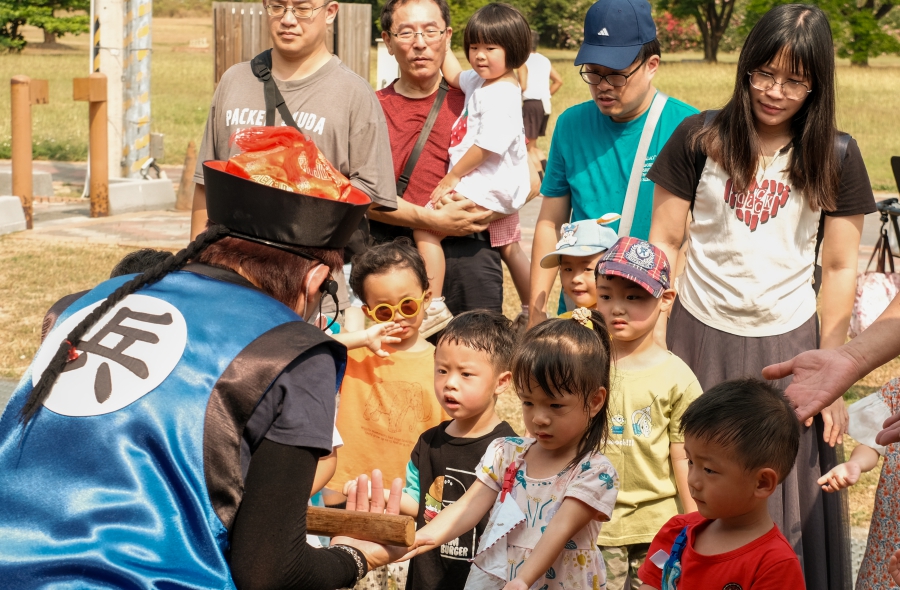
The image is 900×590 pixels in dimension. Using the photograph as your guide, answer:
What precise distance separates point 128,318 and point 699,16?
2190 inches

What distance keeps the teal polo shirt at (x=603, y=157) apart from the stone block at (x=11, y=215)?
823cm

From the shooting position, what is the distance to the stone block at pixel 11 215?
10.9 metres

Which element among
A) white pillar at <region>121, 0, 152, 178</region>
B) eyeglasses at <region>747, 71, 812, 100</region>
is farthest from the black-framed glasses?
white pillar at <region>121, 0, 152, 178</region>

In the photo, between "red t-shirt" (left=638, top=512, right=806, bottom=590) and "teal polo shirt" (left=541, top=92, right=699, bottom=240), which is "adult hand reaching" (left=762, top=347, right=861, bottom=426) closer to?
"red t-shirt" (left=638, top=512, right=806, bottom=590)

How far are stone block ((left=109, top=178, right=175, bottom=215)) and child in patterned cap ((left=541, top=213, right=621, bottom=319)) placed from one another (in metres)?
9.07

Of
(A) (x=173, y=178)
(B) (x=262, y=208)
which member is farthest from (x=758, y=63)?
(A) (x=173, y=178)

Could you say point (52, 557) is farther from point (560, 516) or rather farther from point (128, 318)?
point (560, 516)

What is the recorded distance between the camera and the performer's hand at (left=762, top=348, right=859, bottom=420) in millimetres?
3027

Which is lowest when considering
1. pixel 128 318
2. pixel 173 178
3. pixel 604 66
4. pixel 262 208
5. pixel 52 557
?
pixel 173 178

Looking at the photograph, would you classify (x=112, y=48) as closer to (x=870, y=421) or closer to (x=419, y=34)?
(x=419, y=34)

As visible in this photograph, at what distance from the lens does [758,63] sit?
329 cm

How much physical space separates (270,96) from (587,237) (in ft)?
4.59

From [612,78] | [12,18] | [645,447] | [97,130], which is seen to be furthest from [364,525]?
[12,18]

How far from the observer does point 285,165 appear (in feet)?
8.04
